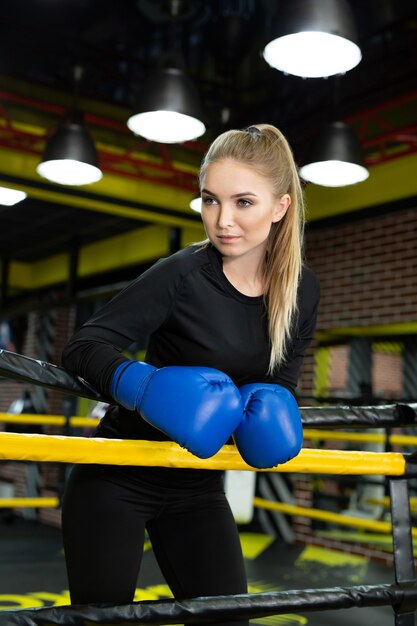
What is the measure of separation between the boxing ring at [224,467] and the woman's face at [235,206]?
0.35 meters

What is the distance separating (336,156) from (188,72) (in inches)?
80.5

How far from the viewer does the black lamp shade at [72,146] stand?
161 inches

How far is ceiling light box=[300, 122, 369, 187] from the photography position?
Result: 3930 mm

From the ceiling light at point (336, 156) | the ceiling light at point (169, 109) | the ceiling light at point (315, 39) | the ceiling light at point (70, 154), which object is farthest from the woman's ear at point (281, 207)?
the ceiling light at point (70, 154)

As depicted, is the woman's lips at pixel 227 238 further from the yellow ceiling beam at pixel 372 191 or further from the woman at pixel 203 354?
the yellow ceiling beam at pixel 372 191

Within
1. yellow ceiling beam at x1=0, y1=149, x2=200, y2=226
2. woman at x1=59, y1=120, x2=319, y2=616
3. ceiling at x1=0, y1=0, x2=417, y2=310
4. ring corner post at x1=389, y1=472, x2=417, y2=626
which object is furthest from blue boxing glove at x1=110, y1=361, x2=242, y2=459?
yellow ceiling beam at x1=0, y1=149, x2=200, y2=226

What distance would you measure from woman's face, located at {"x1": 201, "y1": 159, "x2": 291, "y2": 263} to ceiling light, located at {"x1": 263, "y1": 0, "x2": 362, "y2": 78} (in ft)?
4.88

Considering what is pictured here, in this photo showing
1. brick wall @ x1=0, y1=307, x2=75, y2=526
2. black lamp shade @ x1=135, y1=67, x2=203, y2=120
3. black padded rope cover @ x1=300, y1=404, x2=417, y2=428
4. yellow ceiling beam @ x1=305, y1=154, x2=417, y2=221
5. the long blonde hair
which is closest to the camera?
the long blonde hair

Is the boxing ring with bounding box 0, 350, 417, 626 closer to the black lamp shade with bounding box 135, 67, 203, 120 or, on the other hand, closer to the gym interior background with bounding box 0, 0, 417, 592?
the black lamp shade with bounding box 135, 67, 203, 120

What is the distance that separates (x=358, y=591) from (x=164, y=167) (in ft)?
15.8

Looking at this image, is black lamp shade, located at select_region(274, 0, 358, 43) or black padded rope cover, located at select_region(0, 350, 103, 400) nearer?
black padded rope cover, located at select_region(0, 350, 103, 400)

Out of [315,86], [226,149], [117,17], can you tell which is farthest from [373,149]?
[226,149]

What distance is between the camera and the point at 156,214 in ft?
21.1

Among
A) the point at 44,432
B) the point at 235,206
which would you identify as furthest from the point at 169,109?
the point at 44,432
